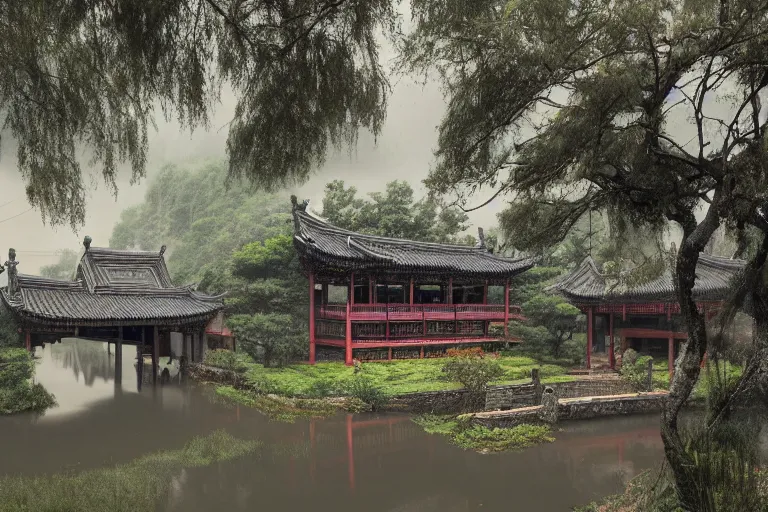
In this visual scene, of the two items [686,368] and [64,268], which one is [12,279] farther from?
[64,268]

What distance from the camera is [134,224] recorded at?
173 feet

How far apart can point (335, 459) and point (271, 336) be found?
7.78 m

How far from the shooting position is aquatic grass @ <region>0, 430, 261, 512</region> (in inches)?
253

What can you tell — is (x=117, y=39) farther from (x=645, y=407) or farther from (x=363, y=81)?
(x=645, y=407)

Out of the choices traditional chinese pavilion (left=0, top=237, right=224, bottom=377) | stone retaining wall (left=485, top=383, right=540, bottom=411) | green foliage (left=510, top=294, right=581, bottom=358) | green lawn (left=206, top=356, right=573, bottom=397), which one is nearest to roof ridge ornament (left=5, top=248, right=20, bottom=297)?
traditional chinese pavilion (left=0, top=237, right=224, bottom=377)

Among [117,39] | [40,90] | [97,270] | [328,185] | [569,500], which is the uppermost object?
[328,185]

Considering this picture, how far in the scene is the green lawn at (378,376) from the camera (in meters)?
12.9

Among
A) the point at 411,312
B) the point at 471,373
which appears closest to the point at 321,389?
the point at 471,373

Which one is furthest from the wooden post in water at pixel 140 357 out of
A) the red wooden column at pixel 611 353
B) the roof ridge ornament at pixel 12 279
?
the red wooden column at pixel 611 353

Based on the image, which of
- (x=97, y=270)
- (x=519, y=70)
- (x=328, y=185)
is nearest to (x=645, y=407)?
(x=519, y=70)

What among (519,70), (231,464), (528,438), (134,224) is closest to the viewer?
(519,70)

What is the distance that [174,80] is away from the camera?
378cm

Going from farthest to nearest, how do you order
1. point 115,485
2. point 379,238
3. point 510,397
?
point 379,238 < point 510,397 < point 115,485

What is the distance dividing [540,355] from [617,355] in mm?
2422
